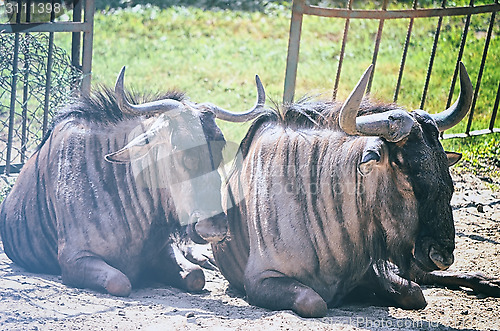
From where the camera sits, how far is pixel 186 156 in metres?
5.13

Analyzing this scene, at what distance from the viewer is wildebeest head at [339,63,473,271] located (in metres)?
4.45

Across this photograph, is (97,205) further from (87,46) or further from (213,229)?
(87,46)

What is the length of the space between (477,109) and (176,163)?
22.2 ft

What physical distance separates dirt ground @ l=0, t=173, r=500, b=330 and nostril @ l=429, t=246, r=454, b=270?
0.41 meters

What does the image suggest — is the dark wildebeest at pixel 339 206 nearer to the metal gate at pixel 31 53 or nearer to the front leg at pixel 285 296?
the front leg at pixel 285 296

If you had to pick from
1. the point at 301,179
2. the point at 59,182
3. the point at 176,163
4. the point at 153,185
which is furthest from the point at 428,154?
the point at 59,182

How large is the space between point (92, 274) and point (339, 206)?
1748 mm

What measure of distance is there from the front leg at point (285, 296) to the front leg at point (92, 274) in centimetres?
86

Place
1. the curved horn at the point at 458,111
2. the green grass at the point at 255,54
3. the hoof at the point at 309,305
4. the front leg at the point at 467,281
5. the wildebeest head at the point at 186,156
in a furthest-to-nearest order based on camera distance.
A: the green grass at the point at 255,54, the front leg at the point at 467,281, the wildebeest head at the point at 186,156, the curved horn at the point at 458,111, the hoof at the point at 309,305

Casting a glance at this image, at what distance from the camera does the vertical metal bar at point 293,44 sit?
7.07 meters

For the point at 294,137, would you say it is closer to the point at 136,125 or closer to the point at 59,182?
the point at 136,125

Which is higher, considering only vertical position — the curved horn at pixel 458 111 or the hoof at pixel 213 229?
the curved horn at pixel 458 111

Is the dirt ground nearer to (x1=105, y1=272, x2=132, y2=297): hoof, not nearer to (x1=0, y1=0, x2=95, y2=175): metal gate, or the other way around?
(x1=105, y1=272, x2=132, y2=297): hoof

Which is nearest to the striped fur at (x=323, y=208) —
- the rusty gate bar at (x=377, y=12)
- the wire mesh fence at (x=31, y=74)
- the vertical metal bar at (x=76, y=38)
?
the rusty gate bar at (x=377, y=12)
